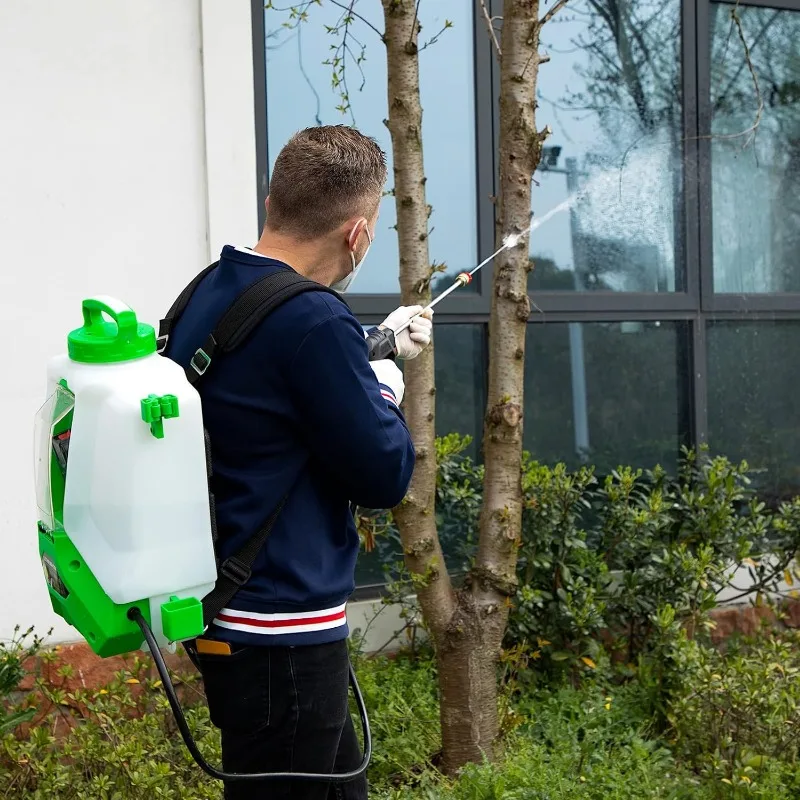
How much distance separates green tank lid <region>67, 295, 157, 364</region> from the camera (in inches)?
63.5

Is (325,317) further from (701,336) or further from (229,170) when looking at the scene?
(701,336)

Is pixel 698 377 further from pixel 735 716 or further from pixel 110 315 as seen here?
pixel 110 315

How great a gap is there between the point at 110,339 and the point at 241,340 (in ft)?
0.72

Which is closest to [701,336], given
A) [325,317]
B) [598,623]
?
[598,623]

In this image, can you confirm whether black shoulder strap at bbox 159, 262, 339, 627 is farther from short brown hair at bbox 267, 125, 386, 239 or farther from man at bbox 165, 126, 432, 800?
short brown hair at bbox 267, 125, 386, 239

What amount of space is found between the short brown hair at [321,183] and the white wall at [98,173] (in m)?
1.63

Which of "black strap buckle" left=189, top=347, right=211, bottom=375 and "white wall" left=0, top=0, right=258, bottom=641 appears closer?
"black strap buckle" left=189, top=347, right=211, bottom=375

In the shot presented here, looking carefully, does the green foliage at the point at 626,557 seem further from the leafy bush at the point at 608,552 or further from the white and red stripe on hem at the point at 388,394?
the white and red stripe on hem at the point at 388,394

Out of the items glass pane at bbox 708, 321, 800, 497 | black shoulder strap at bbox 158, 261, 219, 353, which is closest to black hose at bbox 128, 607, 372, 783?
black shoulder strap at bbox 158, 261, 219, 353

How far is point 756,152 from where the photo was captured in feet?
15.5

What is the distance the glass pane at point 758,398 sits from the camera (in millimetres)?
4648

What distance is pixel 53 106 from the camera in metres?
3.21

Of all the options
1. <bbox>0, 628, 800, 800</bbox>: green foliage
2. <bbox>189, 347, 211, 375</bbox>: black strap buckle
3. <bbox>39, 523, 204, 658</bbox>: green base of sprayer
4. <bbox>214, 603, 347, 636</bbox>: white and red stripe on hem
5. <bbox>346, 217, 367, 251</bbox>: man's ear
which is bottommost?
<bbox>0, 628, 800, 800</bbox>: green foliage

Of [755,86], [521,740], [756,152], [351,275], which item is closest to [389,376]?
[351,275]
